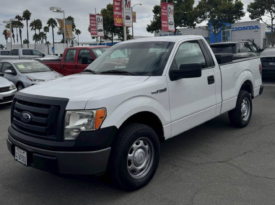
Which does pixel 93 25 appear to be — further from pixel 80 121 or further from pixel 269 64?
pixel 80 121

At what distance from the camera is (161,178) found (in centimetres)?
396

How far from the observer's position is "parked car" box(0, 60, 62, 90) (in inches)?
428

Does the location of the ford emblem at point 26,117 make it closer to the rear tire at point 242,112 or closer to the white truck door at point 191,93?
the white truck door at point 191,93

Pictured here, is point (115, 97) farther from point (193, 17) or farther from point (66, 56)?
point (193, 17)

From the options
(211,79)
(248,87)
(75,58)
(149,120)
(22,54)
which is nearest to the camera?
(149,120)

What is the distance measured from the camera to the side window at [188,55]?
4383 mm

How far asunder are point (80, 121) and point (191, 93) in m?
1.88

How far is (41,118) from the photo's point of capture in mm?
3314

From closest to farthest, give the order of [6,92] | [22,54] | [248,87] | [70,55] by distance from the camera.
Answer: [248,87]
[6,92]
[70,55]
[22,54]

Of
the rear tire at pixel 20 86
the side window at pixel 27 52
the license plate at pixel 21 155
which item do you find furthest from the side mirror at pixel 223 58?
the side window at pixel 27 52

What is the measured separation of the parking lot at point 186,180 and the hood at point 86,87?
0.92 meters

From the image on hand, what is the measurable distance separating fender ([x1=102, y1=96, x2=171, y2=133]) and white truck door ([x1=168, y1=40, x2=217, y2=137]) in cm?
21

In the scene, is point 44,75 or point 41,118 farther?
point 44,75

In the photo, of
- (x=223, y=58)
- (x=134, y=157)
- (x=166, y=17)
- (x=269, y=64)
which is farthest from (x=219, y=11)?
(x=134, y=157)
